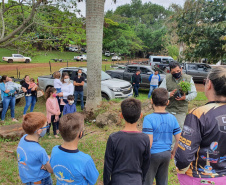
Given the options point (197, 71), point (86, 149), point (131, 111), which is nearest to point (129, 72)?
point (197, 71)

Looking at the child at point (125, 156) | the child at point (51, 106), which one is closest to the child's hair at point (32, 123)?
the child at point (125, 156)

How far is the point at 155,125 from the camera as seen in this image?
2.51m

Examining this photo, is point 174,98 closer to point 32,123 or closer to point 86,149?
point 86,149

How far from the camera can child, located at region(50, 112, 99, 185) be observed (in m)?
1.90

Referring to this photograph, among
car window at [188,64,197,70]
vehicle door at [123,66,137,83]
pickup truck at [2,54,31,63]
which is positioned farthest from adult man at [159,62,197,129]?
pickup truck at [2,54,31,63]

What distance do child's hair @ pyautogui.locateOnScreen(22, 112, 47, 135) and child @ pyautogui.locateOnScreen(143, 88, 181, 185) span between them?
4.50 ft

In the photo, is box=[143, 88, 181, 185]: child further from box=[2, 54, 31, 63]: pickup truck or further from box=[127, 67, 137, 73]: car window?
box=[2, 54, 31, 63]: pickup truck

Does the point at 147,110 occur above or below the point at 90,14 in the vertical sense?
below

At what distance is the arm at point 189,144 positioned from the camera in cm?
164

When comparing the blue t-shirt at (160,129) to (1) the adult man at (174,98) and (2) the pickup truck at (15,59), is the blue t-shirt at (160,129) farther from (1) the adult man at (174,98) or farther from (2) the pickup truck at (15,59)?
(2) the pickup truck at (15,59)

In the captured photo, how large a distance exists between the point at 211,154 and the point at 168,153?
0.96 m

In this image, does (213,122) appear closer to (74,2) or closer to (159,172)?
(159,172)

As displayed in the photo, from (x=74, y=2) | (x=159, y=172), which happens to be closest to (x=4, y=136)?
(x=159, y=172)

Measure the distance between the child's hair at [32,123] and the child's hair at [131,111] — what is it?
3.55 ft
